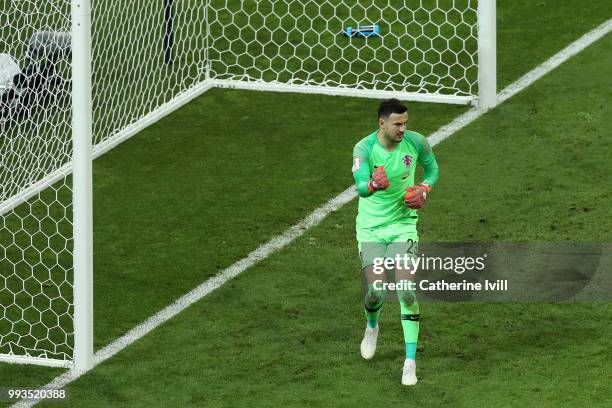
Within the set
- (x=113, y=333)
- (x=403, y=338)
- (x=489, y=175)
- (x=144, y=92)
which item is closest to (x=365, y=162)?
(x=403, y=338)

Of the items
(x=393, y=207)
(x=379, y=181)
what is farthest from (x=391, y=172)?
(x=379, y=181)

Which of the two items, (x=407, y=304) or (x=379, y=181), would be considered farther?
(x=407, y=304)

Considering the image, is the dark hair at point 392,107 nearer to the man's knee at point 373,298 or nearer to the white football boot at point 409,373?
the man's knee at point 373,298

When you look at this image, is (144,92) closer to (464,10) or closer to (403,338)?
(464,10)

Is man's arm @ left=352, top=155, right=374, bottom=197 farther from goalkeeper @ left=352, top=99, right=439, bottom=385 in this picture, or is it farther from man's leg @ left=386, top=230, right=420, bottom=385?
man's leg @ left=386, top=230, right=420, bottom=385

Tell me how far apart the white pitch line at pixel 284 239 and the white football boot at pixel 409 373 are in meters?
1.98

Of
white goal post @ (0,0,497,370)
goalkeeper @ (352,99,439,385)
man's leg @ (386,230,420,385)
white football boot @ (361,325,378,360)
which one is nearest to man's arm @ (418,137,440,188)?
goalkeeper @ (352,99,439,385)

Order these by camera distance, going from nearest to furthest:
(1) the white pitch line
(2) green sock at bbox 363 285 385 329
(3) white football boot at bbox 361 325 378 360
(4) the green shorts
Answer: (4) the green shorts < (2) green sock at bbox 363 285 385 329 < (3) white football boot at bbox 361 325 378 360 < (1) the white pitch line

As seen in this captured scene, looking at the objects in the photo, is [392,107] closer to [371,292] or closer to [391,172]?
A: [391,172]

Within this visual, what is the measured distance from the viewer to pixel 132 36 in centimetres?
1625

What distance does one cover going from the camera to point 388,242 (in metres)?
11.6

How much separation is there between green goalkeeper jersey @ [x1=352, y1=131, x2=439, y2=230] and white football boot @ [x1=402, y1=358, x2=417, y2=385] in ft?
2.97

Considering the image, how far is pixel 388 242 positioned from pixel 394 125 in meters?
0.77

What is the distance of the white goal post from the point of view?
40.3ft
